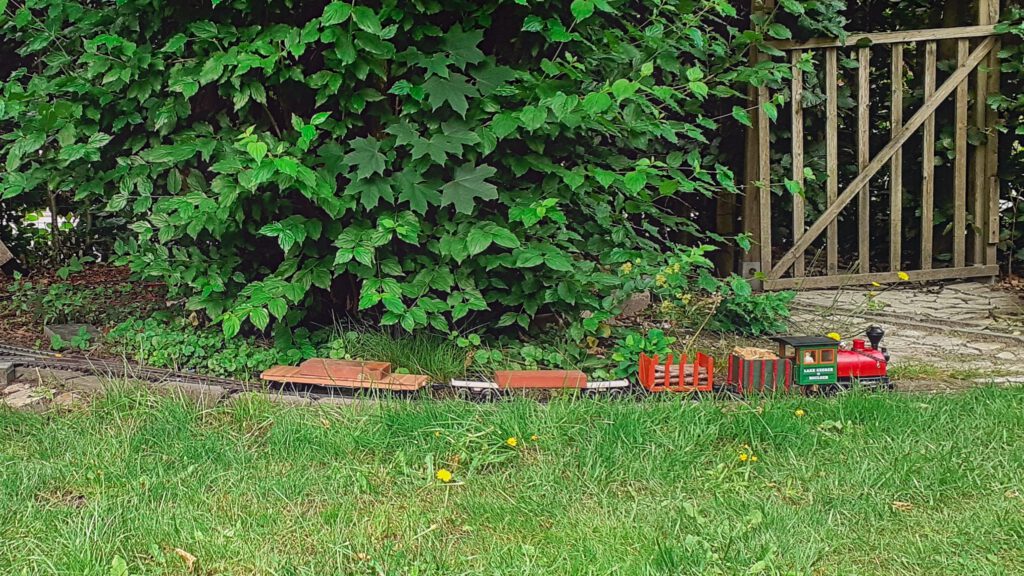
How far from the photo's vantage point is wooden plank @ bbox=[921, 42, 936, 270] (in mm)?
6289

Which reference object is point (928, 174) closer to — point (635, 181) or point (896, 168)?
point (896, 168)

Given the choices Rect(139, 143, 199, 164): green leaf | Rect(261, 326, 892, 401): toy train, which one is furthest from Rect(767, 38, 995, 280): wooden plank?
Rect(139, 143, 199, 164): green leaf

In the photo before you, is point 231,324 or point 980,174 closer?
point 231,324

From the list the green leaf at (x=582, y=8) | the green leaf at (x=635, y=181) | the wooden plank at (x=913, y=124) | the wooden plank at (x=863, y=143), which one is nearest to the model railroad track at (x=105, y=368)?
the green leaf at (x=635, y=181)

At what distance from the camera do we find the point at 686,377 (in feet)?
11.5

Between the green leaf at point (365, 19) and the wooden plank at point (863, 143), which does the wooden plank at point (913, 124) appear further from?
the green leaf at point (365, 19)

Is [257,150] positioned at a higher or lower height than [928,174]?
higher

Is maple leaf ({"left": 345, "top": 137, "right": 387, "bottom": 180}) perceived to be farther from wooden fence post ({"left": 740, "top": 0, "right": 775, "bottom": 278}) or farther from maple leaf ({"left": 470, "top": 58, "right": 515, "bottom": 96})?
wooden fence post ({"left": 740, "top": 0, "right": 775, "bottom": 278})

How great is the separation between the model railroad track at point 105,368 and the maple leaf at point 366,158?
955 mm

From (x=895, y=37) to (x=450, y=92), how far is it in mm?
4147

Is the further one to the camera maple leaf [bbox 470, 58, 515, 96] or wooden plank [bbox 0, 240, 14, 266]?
wooden plank [bbox 0, 240, 14, 266]

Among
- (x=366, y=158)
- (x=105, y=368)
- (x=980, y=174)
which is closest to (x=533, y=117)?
(x=366, y=158)

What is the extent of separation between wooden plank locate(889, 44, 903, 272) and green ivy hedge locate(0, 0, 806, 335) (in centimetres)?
282

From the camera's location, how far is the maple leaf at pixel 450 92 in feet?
11.2
